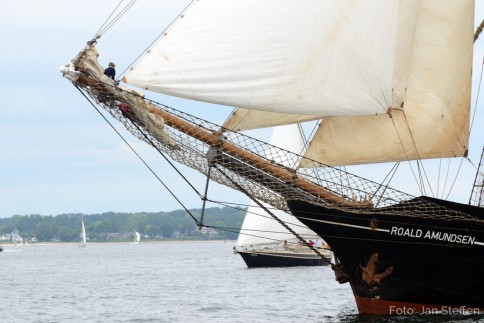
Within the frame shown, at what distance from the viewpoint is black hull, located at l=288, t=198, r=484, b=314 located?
2888 centimetres

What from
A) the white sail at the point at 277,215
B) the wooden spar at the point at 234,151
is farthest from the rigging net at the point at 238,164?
the white sail at the point at 277,215

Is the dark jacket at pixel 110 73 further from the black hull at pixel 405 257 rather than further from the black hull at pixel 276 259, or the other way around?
the black hull at pixel 276 259

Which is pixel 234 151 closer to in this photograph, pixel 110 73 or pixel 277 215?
pixel 110 73

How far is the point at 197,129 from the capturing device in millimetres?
27656

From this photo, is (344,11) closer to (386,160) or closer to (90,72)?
(386,160)

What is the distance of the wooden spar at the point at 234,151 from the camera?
26.4 meters

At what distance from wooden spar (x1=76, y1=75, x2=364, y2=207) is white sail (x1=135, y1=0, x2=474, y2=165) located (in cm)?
67

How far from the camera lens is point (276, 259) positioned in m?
65.4

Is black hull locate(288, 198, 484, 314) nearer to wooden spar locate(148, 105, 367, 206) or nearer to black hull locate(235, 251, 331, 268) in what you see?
wooden spar locate(148, 105, 367, 206)

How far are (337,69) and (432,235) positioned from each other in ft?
→ 17.3

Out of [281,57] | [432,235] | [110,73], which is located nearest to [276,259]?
[432,235]

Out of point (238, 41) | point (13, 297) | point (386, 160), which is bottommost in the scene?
point (13, 297)

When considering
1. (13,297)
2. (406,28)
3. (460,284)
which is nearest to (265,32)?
(406,28)

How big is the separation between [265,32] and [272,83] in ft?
3.88
